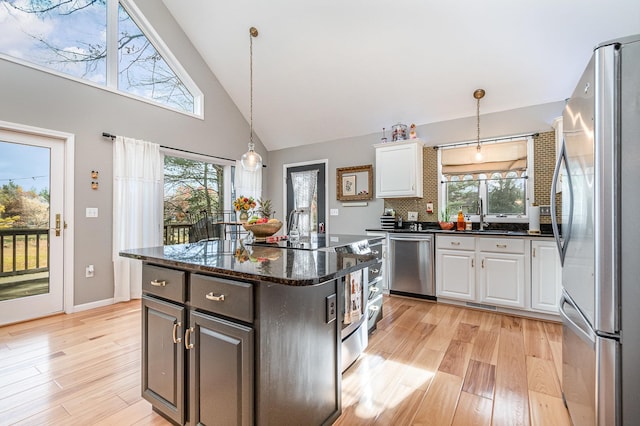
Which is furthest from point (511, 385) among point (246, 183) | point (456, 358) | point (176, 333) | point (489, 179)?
point (246, 183)

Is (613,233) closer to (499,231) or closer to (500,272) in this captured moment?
(500,272)

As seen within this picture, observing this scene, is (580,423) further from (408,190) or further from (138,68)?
(138,68)

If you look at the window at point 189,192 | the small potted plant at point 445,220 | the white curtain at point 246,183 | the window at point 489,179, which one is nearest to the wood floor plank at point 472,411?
the small potted plant at point 445,220

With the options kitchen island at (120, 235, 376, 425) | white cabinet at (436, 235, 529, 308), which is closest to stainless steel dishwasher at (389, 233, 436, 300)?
white cabinet at (436, 235, 529, 308)

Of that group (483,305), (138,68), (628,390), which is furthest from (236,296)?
(138,68)

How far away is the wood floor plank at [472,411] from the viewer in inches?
62.5

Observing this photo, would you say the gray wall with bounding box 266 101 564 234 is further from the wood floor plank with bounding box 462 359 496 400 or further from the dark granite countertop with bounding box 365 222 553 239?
the wood floor plank with bounding box 462 359 496 400

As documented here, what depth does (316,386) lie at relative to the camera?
141 centimetres

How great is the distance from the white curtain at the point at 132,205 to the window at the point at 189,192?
351 mm

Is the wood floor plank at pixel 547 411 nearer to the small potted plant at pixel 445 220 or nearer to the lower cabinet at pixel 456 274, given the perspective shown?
the lower cabinet at pixel 456 274

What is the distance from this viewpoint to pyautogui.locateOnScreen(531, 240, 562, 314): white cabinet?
9.83 feet

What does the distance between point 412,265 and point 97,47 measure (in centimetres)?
487

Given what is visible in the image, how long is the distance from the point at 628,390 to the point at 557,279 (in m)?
2.34

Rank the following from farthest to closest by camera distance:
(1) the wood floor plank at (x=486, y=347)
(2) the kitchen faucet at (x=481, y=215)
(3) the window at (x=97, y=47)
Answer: (2) the kitchen faucet at (x=481, y=215)
(3) the window at (x=97, y=47)
(1) the wood floor plank at (x=486, y=347)
